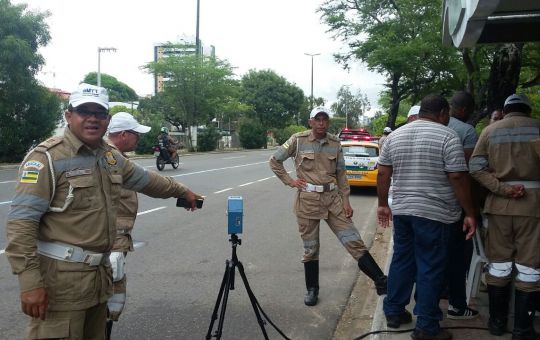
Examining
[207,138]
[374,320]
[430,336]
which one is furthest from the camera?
[207,138]

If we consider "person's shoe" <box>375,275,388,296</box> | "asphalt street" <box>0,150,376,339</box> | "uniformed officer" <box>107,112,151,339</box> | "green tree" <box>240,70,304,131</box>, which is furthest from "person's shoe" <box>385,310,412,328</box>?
"green tree" <box>240,70,304,131</box>

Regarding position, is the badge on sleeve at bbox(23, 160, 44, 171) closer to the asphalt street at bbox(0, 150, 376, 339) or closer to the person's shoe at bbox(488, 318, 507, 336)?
the asphalt street at bbox(0, 150, 376, 339)

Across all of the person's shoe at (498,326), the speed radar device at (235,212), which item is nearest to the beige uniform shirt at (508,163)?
the person's shoe at (498,326)

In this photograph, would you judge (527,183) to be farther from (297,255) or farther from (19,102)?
(19,102)

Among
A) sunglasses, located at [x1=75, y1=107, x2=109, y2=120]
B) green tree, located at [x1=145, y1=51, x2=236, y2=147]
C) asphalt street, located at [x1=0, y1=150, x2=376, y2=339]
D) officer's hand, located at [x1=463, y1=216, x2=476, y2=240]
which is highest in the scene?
green tree, located at [x1=145, y1=51, x2=236, y2=147]

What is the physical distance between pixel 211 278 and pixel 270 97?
54271mm

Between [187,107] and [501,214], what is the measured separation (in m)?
35.7

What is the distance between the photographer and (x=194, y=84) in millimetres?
37250

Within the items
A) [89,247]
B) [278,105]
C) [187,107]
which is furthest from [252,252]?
[278,105]

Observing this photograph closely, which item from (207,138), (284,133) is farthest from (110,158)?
(284,133)

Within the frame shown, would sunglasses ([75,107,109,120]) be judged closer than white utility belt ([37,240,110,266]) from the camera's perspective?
No

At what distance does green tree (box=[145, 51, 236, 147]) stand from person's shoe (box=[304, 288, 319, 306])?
33.2 meters

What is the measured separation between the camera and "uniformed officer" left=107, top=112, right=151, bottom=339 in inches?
144

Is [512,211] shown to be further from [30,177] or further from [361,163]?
[361,163]
